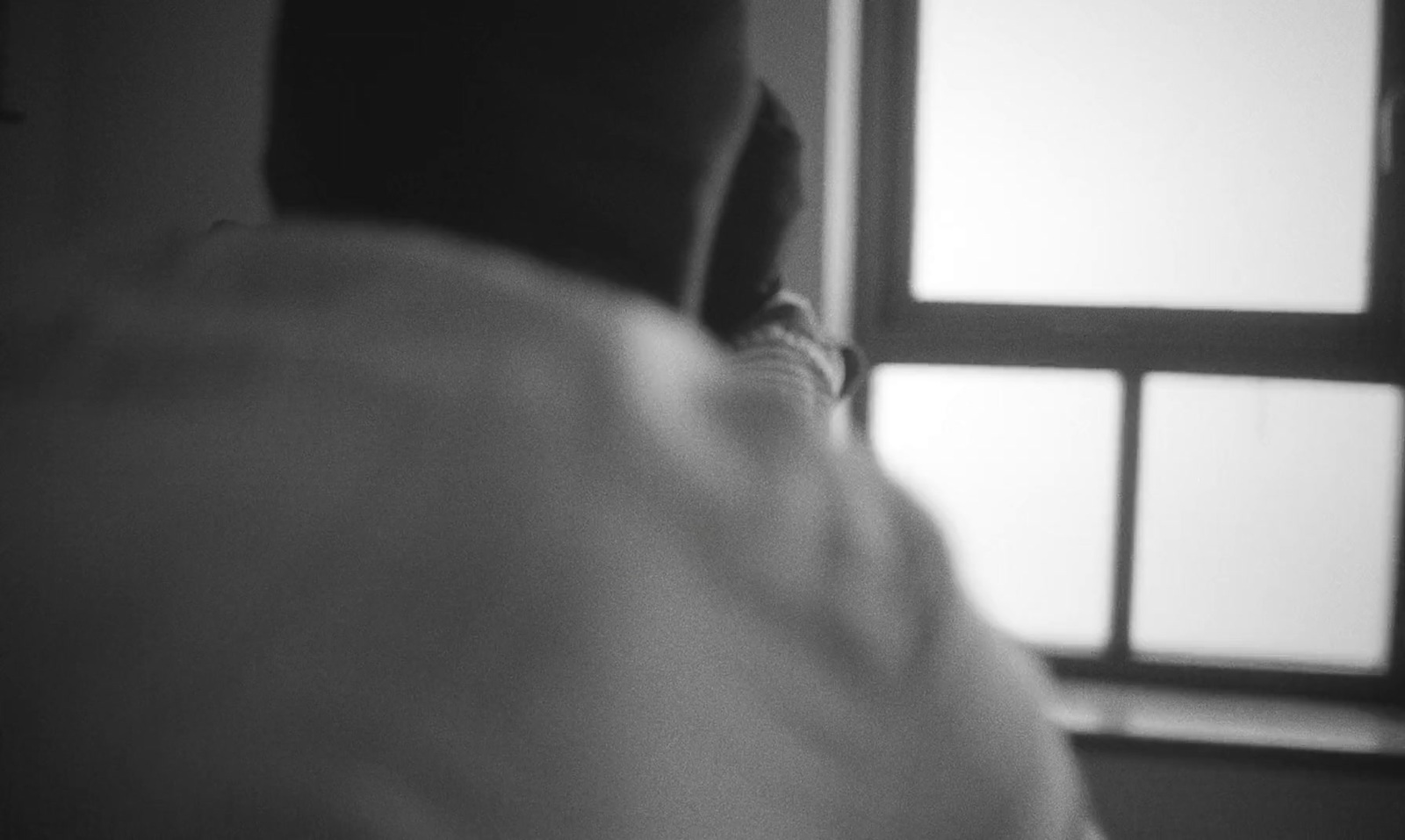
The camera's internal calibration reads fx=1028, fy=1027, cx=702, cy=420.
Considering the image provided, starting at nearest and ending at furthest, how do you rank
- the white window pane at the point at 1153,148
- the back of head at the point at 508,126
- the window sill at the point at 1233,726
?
the back of head at the point at 508,126 < the window sill at the point at 1233,726 < the white window pane at the point at 1153,148

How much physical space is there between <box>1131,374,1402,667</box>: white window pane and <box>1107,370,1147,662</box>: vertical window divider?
0.05ft

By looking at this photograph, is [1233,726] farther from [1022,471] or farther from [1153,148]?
[1153,148]

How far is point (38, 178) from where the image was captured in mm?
1374

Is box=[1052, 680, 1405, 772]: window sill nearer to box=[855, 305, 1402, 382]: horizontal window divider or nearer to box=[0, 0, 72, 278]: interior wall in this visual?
box=[855, 305, 1402, 382]: horizontal window divider

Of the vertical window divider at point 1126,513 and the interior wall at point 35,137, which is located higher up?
the interior wall at point 35,137

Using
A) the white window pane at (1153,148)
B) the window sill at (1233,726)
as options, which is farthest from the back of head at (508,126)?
the white window pane at (1153,148)

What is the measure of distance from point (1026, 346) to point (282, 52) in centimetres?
118

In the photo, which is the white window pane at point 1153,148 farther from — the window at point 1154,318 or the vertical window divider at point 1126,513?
the vertical window divider at point 1126,513

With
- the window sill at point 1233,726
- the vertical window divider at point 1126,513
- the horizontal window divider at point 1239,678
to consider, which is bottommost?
the window sill at point 1233,726

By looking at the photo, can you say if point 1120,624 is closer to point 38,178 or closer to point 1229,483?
point 1229,483

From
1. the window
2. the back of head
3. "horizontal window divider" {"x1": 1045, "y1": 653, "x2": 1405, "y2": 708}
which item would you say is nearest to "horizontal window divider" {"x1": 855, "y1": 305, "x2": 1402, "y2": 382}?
the window

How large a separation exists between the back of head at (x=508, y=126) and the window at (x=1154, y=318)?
108 cm

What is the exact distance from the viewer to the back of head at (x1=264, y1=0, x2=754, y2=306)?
37 cm

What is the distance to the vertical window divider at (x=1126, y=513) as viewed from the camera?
4.55ft
